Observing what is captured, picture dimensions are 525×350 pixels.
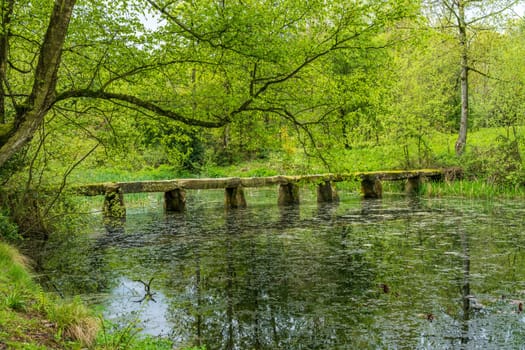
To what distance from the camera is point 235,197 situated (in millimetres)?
19047

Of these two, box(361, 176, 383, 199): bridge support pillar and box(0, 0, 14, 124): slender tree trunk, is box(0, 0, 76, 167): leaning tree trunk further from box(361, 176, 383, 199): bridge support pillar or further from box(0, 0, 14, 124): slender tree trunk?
box(361, 176, 383, 199): bridge support pillar

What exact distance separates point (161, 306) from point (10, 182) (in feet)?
18.8

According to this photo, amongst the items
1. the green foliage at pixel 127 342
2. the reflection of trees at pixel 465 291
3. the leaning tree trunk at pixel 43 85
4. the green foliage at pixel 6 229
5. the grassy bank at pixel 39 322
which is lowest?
the reflection of trees at pixel 465 291

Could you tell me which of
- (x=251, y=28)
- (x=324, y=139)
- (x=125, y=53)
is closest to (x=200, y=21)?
(x=251, y=28)

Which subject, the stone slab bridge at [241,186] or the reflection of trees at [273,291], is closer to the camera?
the reflection of trees at [273,291]

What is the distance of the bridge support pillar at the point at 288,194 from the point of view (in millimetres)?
19969

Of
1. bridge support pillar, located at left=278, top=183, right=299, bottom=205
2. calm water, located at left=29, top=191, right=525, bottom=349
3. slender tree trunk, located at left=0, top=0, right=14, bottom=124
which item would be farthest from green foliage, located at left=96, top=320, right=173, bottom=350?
bridge support pillar, located at left=278, top=183, right=299, bottom=205

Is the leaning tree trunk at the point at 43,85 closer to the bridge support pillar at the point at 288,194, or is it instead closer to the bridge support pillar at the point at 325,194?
the bridge support pillar at the point at 288,194

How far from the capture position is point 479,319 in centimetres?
603

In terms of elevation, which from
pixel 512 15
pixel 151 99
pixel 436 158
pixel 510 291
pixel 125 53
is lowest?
pixel 510 291

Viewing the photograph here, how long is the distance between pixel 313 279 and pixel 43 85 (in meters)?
4.96

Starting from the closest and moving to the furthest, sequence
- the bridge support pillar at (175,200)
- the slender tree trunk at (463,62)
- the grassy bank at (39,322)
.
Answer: the grassy bank at (39,322) → the bridge support pillar at (175,200) → the slender tree trunk at (463,62)

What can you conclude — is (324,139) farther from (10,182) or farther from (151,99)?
(10,182)

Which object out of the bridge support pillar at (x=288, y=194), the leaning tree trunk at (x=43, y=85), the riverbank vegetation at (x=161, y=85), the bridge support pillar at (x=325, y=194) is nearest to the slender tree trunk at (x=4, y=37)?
the riverbank vegetation at (x=161, y=85)
